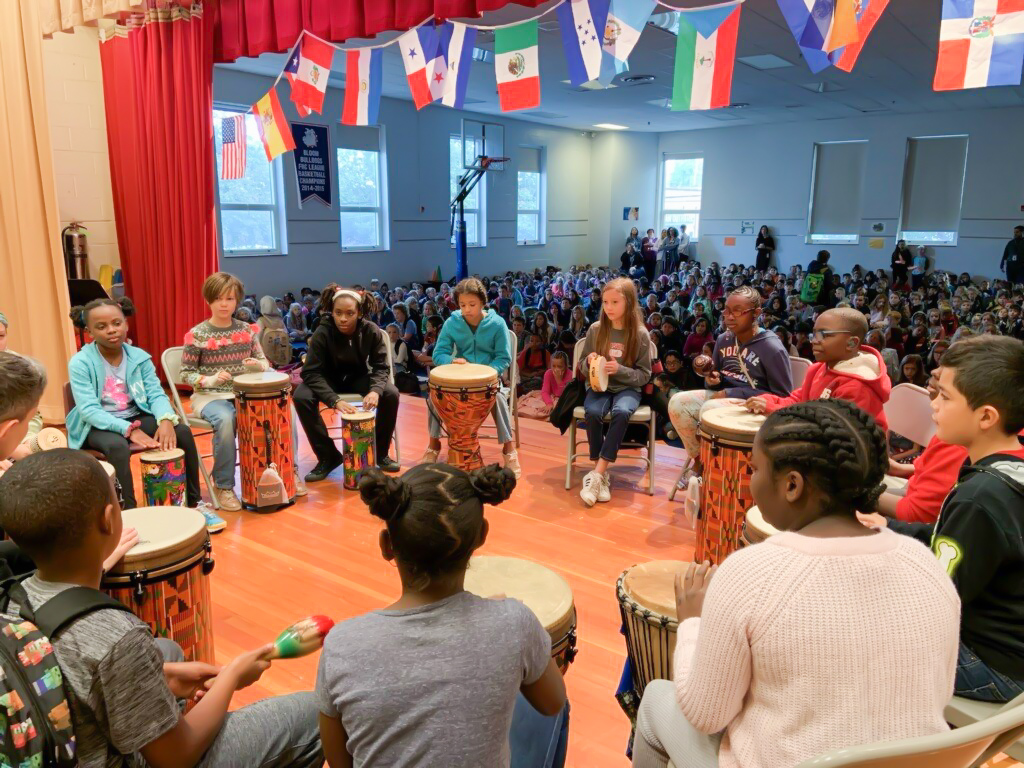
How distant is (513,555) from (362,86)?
316 centimetres

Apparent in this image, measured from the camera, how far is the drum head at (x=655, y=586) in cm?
167

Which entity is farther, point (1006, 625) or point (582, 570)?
point (582, 570)

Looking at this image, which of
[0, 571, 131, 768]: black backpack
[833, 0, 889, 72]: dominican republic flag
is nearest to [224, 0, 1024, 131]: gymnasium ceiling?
[833, 0, 889, 72]: dominican republic flag

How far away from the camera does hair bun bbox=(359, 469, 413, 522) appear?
121cm

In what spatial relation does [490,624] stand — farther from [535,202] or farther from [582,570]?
[535,202]

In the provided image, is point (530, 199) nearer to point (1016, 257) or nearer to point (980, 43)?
point (1016, 257)

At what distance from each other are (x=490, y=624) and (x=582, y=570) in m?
1.94

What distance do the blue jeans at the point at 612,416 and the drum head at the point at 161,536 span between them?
2.24m

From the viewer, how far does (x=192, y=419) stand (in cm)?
377

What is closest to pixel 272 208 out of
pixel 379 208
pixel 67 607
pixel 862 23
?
pixel 379 208

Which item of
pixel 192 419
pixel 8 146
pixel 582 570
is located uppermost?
pixel 8 146

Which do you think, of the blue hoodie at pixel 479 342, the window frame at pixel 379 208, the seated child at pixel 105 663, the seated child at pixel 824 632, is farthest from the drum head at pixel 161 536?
the window frame at pixel 379 208

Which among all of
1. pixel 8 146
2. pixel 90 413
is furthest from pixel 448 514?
pixel 8 146

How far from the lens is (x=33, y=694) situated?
3.49 feet
